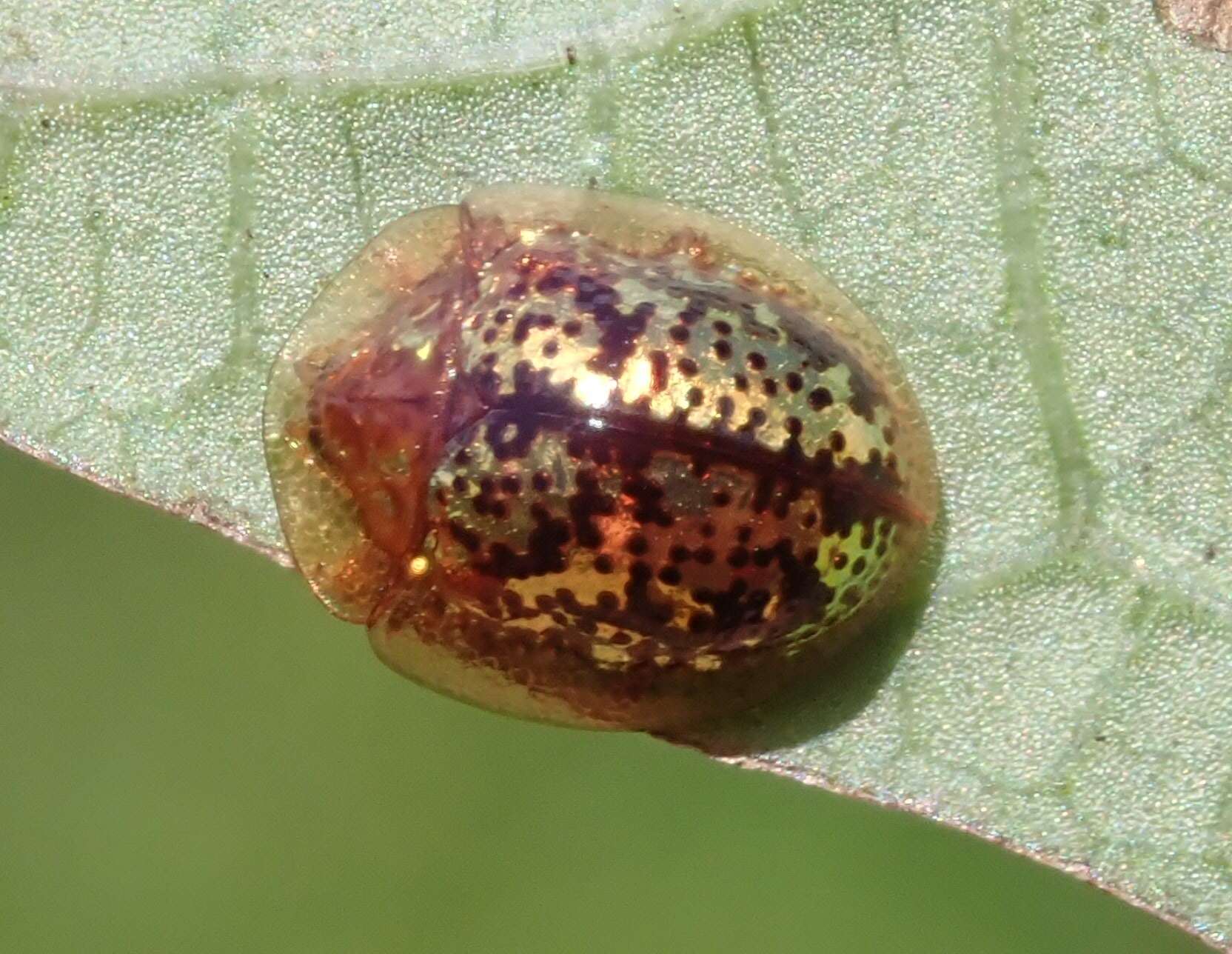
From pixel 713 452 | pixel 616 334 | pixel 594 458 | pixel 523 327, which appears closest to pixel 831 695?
pixel 713 452

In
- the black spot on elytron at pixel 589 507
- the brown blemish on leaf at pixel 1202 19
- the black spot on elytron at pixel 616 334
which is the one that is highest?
the brown blemish on leaf at pixel 1202 19

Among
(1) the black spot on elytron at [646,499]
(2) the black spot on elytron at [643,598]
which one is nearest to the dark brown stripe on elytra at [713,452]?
(1) the black spot on elytron at [646,499]

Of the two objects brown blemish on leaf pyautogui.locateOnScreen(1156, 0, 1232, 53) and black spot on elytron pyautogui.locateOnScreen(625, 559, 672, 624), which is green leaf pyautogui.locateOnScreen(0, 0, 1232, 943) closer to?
brown blemish on leaf pyautogui.locateOnScreen(1156, 0, 1232, 53)

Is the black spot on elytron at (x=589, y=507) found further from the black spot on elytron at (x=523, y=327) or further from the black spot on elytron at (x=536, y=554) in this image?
the black spot on elytron at (x=523, y=327)

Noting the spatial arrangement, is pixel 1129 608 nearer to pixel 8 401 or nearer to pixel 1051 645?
pixel 1051 645

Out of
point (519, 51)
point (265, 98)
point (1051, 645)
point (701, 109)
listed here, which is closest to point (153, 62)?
point (265, 98)

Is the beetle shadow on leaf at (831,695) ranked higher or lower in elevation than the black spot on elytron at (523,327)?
lower
